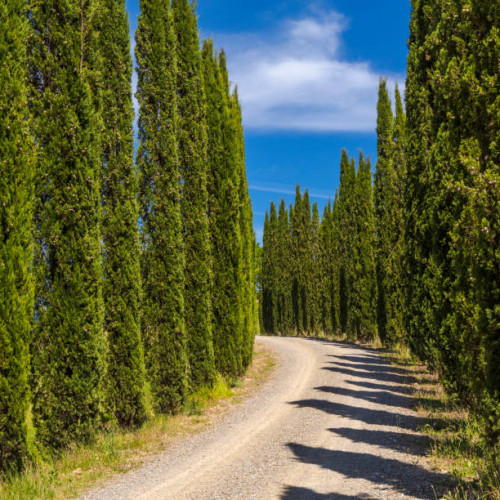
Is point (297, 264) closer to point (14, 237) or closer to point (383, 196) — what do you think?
point (383, 196)

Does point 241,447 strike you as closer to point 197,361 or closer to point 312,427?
point 312,427

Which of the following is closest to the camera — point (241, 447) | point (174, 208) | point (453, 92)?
point (453, 92)

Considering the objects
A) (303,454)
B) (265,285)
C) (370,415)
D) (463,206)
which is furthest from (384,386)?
(265,285)

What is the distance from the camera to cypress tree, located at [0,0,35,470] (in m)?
6.19

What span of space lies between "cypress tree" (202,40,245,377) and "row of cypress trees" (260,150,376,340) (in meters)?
11.7

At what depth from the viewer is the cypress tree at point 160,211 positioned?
962 cm

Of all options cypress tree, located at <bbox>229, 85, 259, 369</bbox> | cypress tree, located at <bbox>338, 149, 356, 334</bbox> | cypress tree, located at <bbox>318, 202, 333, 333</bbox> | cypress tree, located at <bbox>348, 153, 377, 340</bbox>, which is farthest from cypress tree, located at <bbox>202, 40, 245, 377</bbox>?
cypress tree, located at <bbox>318, 202, 333, 333</bbox>

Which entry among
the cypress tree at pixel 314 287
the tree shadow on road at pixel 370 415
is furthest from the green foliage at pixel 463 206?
the cypress tree at pixel 314 287

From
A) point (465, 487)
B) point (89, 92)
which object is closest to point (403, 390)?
point (465, 487)

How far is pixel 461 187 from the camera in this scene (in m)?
4.98

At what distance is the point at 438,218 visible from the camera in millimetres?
8453

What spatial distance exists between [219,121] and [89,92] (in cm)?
613

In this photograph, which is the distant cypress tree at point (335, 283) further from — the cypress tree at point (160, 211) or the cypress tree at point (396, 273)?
the cypress tree at point (160, 211)

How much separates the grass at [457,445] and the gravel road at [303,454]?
0.22 m
